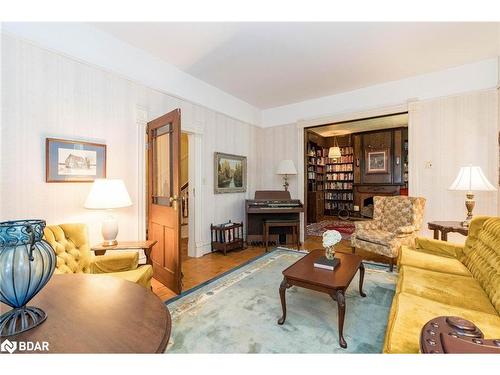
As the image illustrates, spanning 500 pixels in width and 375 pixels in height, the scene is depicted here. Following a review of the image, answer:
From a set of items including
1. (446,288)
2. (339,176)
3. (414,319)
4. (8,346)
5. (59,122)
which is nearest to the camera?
(8,346)

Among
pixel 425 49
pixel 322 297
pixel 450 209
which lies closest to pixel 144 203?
pixel 322 297

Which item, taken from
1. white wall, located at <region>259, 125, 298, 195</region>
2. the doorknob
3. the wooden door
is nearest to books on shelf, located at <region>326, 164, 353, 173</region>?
white wall, located at <region>259, 125, 298, 195</region>

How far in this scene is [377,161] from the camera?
7336 millimetres

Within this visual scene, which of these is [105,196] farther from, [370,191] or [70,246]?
[370,191]

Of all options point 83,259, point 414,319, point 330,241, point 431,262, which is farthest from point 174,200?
point 431,262

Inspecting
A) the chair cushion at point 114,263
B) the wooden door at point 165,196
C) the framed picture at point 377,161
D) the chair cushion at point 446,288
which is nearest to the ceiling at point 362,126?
the framed picture at point 377,161

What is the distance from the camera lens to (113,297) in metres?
1.14

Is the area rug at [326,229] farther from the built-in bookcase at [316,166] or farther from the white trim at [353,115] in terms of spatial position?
the white trim at [353,115]

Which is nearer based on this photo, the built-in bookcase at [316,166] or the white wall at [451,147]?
the white wall at [451,147]

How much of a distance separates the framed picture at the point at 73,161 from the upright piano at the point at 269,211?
2.61m

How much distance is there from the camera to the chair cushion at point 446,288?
1568 millimetres

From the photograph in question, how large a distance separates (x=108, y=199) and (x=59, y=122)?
93cm
